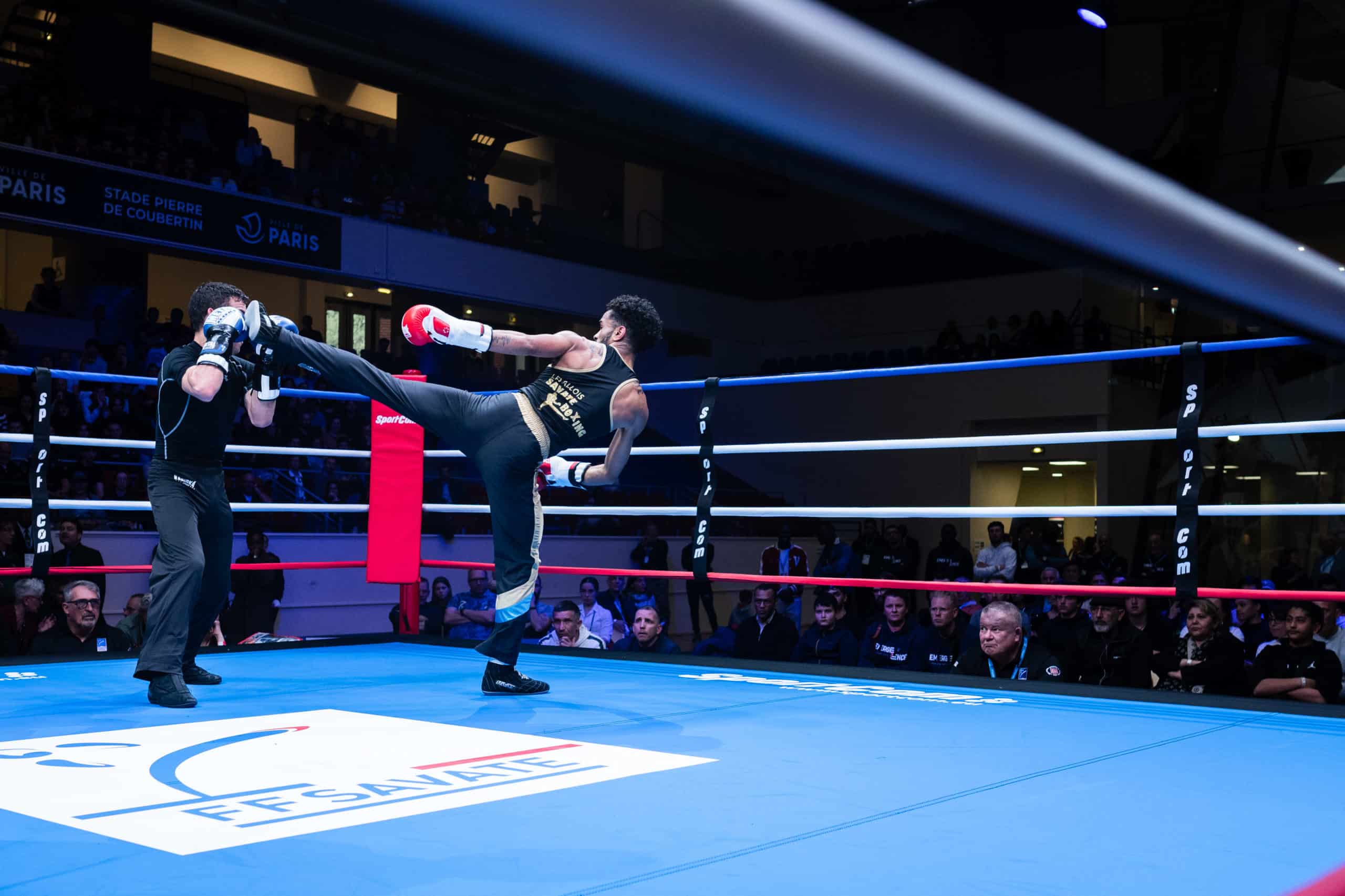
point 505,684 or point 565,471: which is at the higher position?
point 565,471

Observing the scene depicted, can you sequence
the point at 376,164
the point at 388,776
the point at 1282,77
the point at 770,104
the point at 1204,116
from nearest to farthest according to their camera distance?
1. the point at 770,104
2. the point at 388,776
3. the point at 1282,77
4. the point at 1204,116
5. the point at 376,164

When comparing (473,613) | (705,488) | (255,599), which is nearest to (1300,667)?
(705,488)

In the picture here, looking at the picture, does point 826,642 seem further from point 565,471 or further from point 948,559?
point 948,559

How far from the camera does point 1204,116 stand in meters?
12.0

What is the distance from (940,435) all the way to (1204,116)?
4913 mm

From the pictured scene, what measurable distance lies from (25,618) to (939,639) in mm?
4230

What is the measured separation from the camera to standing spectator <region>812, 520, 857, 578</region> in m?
9.56

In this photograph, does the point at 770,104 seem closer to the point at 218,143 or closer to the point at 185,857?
the point at 185,857

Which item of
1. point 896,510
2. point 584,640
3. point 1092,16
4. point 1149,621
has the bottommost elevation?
point 584,640

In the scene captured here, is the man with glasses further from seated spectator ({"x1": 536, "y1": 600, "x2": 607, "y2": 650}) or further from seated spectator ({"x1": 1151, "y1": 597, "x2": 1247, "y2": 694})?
seated spectator ({"x1": 1151, "y1": 597, "x2": 1247, "y2": 694})

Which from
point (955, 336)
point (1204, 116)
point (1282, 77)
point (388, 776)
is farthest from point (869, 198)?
point (955, 336)

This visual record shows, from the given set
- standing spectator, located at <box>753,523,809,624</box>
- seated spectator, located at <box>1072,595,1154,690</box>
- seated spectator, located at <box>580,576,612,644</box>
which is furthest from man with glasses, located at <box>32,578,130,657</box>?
standing spectator, located at <box>753,523,809,624</box>

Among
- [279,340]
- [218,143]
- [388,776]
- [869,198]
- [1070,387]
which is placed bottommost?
[388,776]

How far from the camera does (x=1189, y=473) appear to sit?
306 centimetres
